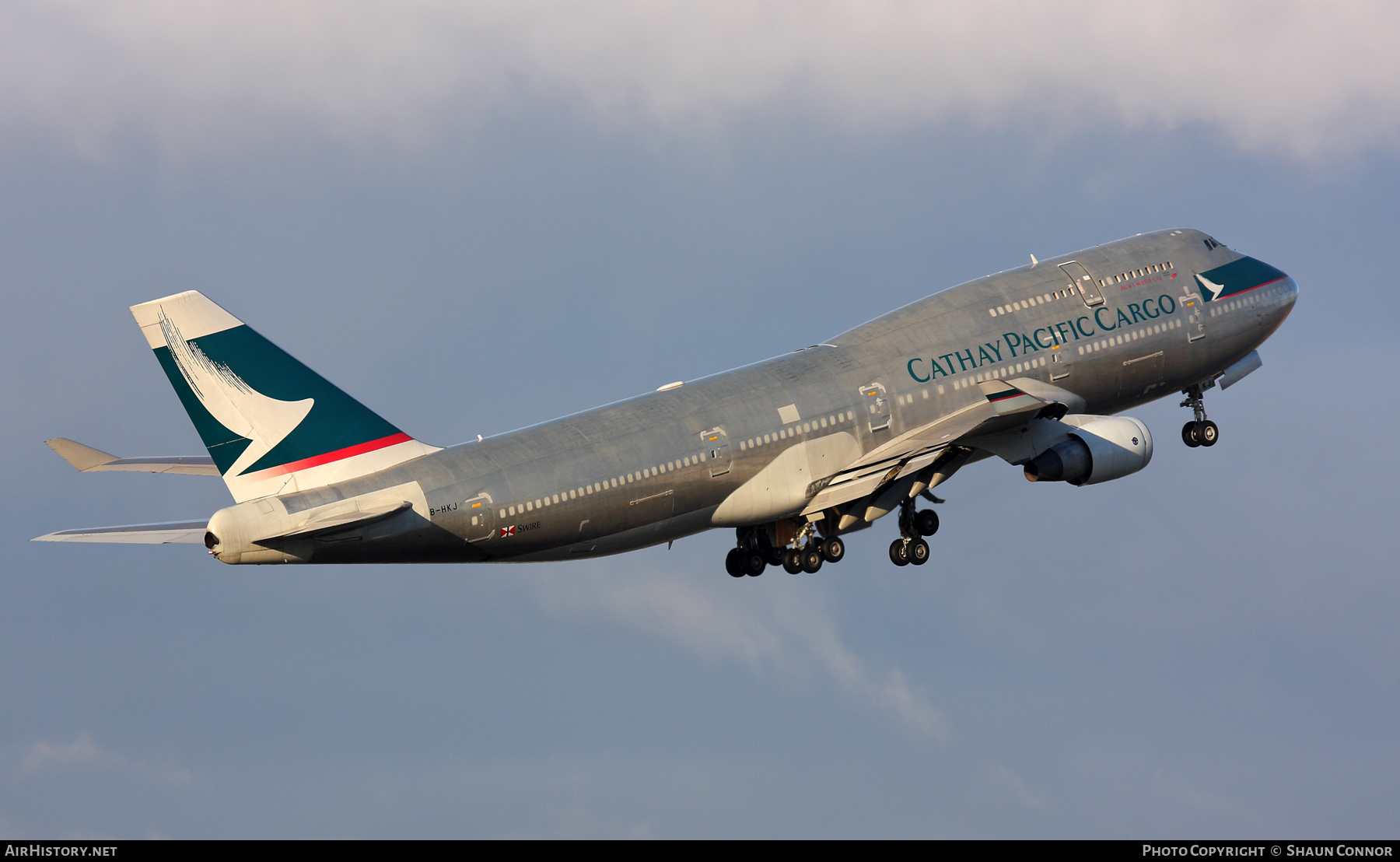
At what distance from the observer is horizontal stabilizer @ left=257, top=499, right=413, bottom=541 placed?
134ft

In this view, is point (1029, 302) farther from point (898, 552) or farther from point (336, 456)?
point (336, 456)

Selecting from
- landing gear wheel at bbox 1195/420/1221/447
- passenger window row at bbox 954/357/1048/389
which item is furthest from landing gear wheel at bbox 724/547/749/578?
landing gear wheel at bbox 1195/420/1221/447

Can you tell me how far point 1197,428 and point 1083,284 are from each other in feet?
24.1

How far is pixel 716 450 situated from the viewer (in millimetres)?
47031

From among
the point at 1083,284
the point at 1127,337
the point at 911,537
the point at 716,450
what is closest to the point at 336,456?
the point at 716,450

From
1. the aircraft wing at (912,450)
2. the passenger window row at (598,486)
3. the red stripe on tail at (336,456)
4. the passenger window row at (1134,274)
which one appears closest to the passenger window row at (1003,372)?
the aircraft wing at (912,450)

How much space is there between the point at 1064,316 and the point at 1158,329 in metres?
3.32

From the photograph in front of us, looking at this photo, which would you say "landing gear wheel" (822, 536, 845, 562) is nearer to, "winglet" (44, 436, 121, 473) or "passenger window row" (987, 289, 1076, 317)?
"passenger window row" (987, 289, 1076, 317)

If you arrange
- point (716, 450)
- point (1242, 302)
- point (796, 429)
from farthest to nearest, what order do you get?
point (1242, 302) < point (796, 429) < point (716, 450)

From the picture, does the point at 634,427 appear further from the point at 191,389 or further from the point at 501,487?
the point at 191,389

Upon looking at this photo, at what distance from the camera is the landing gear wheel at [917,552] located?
51250 millimetres

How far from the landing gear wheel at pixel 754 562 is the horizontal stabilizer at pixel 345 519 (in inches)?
516

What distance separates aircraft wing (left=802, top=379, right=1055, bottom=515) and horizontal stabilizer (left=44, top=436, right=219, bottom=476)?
1608 cm

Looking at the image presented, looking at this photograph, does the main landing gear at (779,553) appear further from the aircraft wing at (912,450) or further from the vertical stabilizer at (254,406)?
the vertical stabilizer at (254,406)
